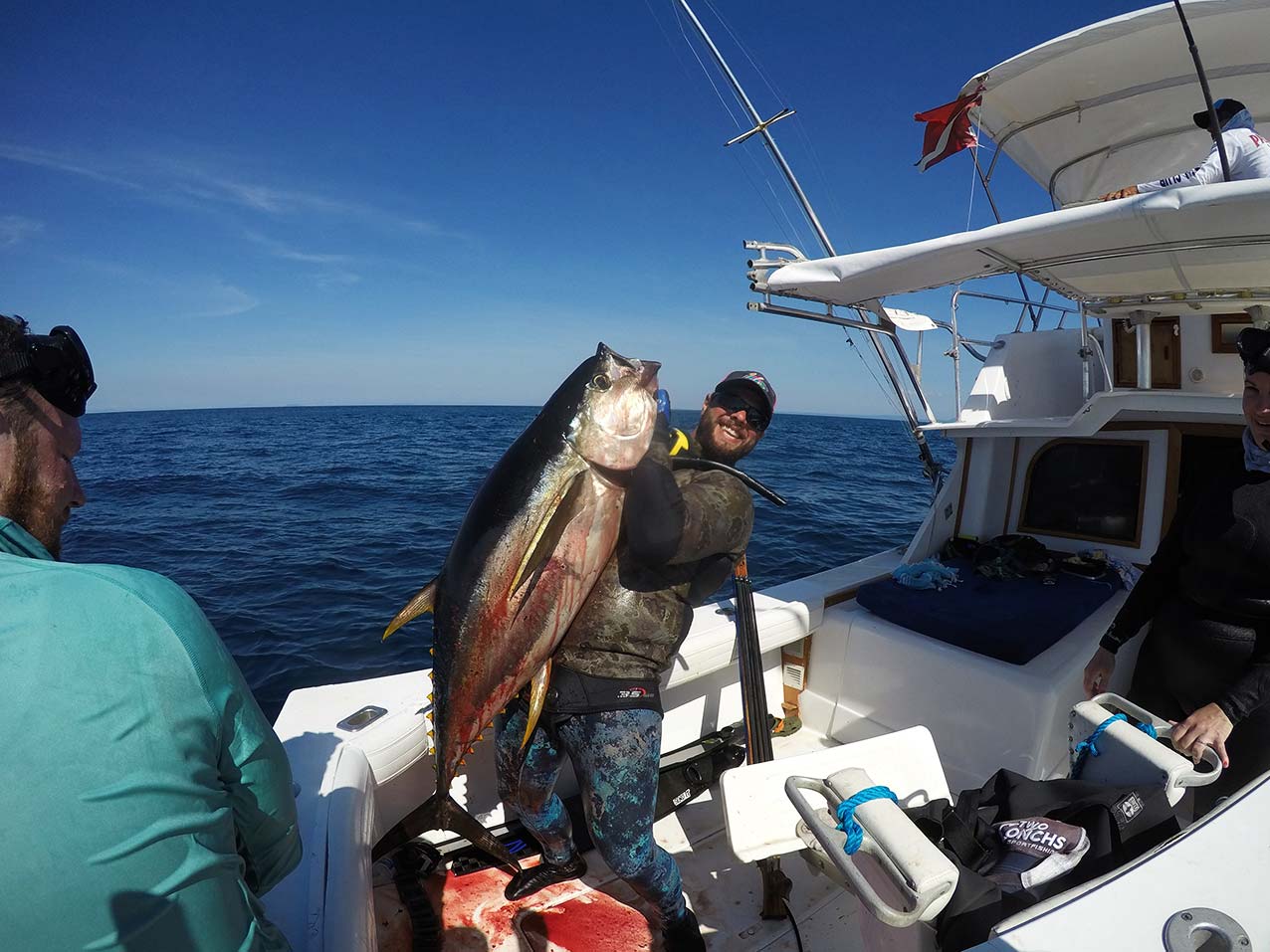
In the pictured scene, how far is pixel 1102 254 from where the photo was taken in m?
3.13

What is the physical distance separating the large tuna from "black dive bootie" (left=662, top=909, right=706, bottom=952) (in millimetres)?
1117

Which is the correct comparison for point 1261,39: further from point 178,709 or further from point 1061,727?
point 178,709

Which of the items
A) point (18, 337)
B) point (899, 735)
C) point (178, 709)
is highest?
point (18, 337)

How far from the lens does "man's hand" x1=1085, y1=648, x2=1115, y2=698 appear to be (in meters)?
2.83

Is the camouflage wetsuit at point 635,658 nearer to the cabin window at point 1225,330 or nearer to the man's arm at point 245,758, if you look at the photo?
the man's arm at point 245,758

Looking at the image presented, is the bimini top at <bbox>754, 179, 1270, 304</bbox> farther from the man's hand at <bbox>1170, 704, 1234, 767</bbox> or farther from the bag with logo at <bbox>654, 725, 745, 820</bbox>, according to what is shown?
the bag with logo at <bbox>654, 725, 745, 820</bbox>

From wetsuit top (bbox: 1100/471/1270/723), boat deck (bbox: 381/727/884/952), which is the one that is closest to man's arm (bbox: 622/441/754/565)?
boat deck (bbox: 381/727/884/952)

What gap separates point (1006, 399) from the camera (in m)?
5.02

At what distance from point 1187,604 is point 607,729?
7.97 feet

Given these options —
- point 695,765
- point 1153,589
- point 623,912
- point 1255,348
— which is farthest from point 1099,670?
point 623,912

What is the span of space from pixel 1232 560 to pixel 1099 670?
0.75m

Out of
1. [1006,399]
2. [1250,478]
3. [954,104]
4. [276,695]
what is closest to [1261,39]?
[954,104]

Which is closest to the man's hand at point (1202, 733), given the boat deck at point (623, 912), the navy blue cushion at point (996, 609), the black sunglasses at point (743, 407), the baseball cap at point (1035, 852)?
the baseball cap at point (1035, 852)

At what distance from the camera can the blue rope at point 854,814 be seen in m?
1.66
